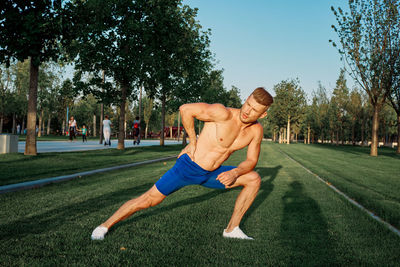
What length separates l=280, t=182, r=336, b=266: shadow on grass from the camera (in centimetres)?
343

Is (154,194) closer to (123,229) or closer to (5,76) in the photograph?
(123,229)

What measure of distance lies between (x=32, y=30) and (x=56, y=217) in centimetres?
818

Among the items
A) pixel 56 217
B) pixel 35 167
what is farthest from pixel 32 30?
Result: pixel 56 217

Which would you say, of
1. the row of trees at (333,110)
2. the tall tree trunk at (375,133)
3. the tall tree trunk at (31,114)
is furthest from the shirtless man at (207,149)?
the row of trees at (333,110)

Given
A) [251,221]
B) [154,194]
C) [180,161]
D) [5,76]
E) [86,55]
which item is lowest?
[251,221]

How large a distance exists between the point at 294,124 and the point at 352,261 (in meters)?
61.7

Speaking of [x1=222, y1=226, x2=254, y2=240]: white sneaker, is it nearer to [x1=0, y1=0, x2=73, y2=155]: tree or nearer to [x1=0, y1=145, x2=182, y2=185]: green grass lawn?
[x1=0, y1=145, x2=182, y2=185]: green grass lawn

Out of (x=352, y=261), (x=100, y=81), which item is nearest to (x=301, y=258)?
(x=352, y=261)

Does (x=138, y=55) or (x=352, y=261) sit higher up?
(x=138, y=55)

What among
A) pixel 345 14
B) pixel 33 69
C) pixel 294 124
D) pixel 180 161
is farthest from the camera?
pixel 294 124

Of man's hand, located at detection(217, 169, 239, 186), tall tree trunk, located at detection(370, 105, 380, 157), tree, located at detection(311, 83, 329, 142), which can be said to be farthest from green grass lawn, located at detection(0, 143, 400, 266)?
tree, located at detection(311, 83, 329, 142)

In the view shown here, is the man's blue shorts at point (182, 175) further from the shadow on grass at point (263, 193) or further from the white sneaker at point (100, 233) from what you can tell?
the shadow on grass at point (263, 193)

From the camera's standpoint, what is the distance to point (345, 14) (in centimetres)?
2591

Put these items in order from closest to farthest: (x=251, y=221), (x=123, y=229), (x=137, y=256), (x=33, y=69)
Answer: (x=137, y=256) → (x=123, y=229) → (x=251, y=221) → (x=33, y=69)
